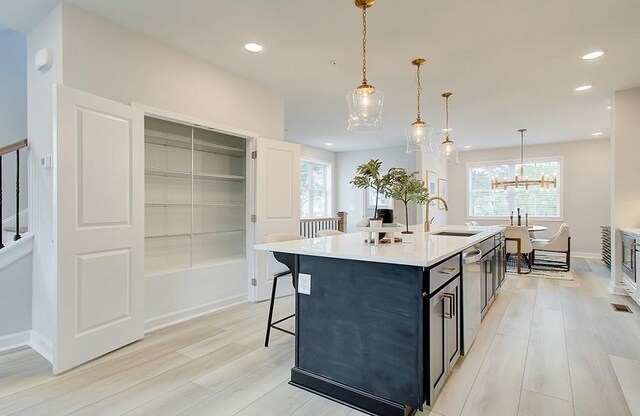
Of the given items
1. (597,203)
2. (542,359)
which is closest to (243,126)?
(542,359)

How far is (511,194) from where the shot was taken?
870 centimetres

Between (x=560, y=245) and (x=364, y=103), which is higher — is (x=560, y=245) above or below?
below

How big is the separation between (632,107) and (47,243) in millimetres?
6627

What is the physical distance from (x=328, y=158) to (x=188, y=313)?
6.60 m

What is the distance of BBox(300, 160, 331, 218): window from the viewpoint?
893 cm

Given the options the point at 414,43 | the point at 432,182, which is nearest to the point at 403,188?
the point at 414,43

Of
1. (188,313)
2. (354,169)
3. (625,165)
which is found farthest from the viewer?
(354,169)

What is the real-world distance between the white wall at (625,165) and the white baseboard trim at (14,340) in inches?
258

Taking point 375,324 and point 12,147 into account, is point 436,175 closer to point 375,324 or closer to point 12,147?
point 375,324

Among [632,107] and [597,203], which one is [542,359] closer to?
[632,107]

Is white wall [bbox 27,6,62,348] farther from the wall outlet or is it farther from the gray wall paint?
the wall outlet

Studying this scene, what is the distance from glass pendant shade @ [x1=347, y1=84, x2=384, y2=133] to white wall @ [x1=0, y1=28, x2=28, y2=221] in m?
3.57

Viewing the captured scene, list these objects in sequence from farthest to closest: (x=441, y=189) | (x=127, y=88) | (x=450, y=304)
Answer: (x=441, y=189) → (x=127, y=88) → (x=450, y=304)

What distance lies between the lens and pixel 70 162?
2.45 metres
